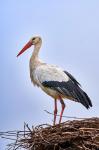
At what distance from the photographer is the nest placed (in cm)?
884

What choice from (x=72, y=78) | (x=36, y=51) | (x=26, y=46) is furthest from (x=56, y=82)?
(x=26, y=46)

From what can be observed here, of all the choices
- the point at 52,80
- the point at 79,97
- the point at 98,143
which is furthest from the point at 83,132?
the point at 52,80

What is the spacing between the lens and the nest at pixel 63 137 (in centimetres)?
884

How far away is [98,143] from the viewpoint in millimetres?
8789

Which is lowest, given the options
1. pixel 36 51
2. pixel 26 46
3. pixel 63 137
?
pixel 63 137

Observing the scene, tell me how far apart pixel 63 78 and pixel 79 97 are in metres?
0.72

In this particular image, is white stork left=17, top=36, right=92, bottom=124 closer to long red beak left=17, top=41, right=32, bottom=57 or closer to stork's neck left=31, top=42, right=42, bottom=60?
stork's neck left=31, top=42, right=42, bottom=60

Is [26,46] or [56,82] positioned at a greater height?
[26,46]

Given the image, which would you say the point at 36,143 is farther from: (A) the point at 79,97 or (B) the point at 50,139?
(A) the point at 79,97

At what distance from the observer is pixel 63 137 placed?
9.02 metres

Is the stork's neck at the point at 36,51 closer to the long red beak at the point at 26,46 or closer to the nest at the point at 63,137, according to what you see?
the long red beak at the point at 26,46

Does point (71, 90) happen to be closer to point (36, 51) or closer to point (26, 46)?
point (36, 51)

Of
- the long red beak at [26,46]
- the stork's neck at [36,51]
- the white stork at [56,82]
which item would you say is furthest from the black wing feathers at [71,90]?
the long red beak at [26,46]

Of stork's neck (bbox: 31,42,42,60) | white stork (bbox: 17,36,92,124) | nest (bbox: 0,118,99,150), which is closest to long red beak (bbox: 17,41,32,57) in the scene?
stork's neck (bbox: 31,42,42,60)
